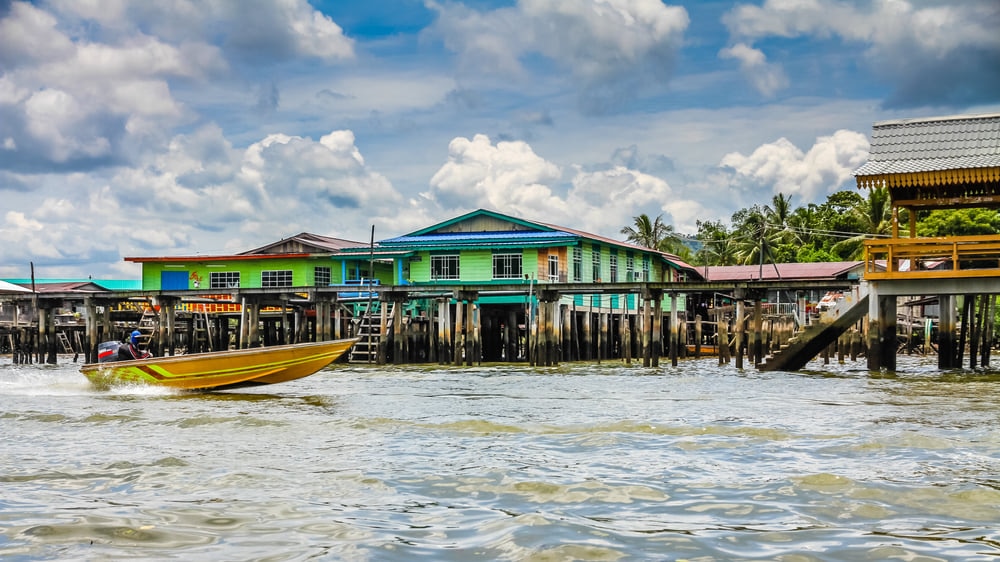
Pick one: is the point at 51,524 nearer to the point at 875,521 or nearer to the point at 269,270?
the point at 875,521

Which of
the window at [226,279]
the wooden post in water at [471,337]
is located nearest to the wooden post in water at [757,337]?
the wooden post in water at [471,337]

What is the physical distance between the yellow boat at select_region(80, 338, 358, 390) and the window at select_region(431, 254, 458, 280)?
19.9m

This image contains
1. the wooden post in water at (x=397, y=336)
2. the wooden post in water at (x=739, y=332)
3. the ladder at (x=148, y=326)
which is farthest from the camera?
the ladder at (x=148, y=326)

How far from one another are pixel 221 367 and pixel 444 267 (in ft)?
68.5

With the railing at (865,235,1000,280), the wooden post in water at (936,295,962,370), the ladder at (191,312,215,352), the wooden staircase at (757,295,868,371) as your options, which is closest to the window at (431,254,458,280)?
the ladder at (191,312,215,352)

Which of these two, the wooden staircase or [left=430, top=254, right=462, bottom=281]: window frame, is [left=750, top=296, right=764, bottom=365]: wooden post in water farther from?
[left=430, top=254, right=462, bottom=281]: window frame

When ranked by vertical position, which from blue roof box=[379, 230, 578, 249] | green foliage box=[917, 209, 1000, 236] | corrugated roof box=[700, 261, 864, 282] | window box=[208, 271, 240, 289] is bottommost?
window box=[208, 271, 240, 289]

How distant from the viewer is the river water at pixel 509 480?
650cm

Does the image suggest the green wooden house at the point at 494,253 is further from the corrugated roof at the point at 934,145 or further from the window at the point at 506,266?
the corrugated roof at the point at 934,145

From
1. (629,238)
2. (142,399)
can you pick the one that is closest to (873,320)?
(142,399)

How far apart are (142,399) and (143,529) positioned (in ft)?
41.1

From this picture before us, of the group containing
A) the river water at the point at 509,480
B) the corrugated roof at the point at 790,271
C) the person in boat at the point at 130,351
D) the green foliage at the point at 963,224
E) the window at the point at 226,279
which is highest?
the green foliage at the point at 963,224

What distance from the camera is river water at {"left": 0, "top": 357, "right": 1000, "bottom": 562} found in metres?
6.50

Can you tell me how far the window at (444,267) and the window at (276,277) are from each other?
688 cm
